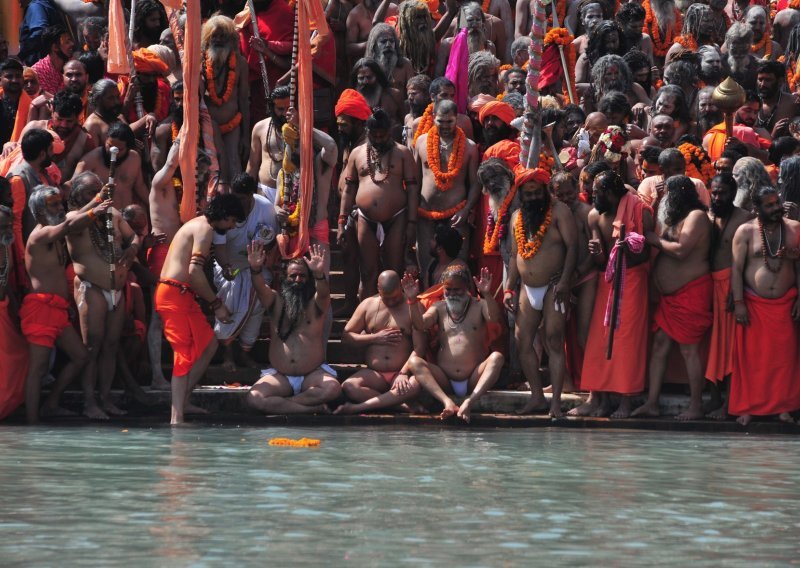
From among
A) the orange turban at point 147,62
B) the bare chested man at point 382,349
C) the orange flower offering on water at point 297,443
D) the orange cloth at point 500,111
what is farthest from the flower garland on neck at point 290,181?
the orange flower offering on water at point 297,443

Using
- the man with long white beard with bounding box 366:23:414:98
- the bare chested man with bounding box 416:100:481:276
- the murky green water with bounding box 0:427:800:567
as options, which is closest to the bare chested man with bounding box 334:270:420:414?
the murky green water with bounding box 0:427:800:567

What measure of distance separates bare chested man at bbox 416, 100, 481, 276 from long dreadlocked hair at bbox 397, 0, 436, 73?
1.62 metres

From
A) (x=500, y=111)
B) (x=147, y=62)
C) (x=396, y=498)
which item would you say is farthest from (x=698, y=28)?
(x=396, y=498)

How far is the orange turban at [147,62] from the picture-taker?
13477 millimetres

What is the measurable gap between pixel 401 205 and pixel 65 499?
178 inches

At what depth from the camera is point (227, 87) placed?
13.6 meters

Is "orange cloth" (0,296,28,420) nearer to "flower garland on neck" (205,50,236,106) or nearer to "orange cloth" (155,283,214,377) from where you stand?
"orange cloth" (155,283,214,377)

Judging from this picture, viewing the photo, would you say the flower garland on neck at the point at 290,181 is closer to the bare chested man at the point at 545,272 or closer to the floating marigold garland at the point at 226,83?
the floating marigold garland at the point at 226,83

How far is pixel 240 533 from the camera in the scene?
837 cm

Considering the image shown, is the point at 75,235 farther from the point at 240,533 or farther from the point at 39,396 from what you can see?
the point at 240,533

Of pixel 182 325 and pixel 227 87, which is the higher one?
pixel 227 87

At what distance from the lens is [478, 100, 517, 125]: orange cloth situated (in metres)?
13.2

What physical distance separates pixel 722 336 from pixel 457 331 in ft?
5.96

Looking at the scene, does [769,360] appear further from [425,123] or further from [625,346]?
[425,123]
